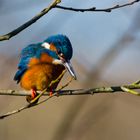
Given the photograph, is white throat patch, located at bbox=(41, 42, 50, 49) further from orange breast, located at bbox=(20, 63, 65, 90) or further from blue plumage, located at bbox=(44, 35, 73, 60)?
orange breast, located at bbox=(20, 63, 65, 90)

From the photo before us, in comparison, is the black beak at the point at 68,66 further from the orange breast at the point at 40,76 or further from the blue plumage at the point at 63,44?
the orange breast at the point at 40,76

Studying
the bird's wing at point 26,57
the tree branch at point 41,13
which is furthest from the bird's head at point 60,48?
the tree branch at point 41,13

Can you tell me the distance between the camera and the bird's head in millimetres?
5801

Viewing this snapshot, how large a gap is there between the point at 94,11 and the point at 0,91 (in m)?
0.80

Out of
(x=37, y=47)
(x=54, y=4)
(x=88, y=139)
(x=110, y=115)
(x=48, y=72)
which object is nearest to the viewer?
(x=54, y=4)

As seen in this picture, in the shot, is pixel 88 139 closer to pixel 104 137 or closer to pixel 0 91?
pixel 104 137

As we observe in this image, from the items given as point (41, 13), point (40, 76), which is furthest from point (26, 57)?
point (41, 13)

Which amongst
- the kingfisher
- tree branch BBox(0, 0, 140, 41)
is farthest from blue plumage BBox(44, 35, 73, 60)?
tree branch BBox(0, 0, 140, 41)

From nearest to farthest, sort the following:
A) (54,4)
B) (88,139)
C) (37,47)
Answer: (54,4)
(37,47)
(88,139)

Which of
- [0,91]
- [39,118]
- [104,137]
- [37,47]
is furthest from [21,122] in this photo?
[0,91]

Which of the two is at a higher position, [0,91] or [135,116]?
[0,91]

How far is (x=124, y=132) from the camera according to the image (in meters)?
14.3

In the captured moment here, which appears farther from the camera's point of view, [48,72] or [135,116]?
[135,116]

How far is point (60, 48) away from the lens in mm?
5992
